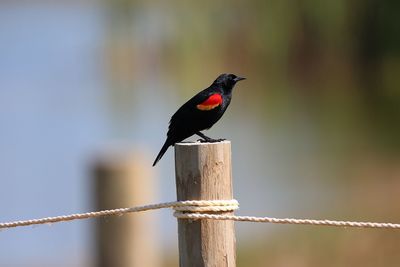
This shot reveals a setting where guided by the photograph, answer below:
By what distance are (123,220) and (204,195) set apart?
3.19 m

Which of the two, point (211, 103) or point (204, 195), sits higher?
point (211, 103)

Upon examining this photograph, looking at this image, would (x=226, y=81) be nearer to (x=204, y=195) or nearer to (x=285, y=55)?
(x=204, y=195)

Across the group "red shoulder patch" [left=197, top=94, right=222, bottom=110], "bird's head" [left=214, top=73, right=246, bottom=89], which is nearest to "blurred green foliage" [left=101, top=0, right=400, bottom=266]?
"bird's head" [left=214, top=73, right=246, bottom=89]

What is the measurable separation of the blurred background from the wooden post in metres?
4.56

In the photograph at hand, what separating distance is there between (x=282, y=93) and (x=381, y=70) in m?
1.68

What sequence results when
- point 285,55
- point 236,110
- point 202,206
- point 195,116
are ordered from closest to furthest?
point 202,206 < point 195,116 < point 236,110 < point 285,55

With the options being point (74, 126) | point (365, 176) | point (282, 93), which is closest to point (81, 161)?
point (74, 126)

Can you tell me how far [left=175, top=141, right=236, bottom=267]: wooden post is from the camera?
319cm

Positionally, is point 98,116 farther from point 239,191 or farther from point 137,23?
point 239,191

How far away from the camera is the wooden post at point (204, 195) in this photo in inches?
126

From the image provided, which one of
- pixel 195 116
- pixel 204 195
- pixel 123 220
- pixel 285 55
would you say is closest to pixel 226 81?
pixel 195 116

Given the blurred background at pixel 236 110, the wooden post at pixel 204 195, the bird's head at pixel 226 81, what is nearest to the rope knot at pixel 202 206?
the wooden post at pixel 204 195

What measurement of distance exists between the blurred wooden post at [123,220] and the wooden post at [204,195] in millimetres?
3102

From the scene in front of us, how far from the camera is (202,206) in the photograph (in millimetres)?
3184
